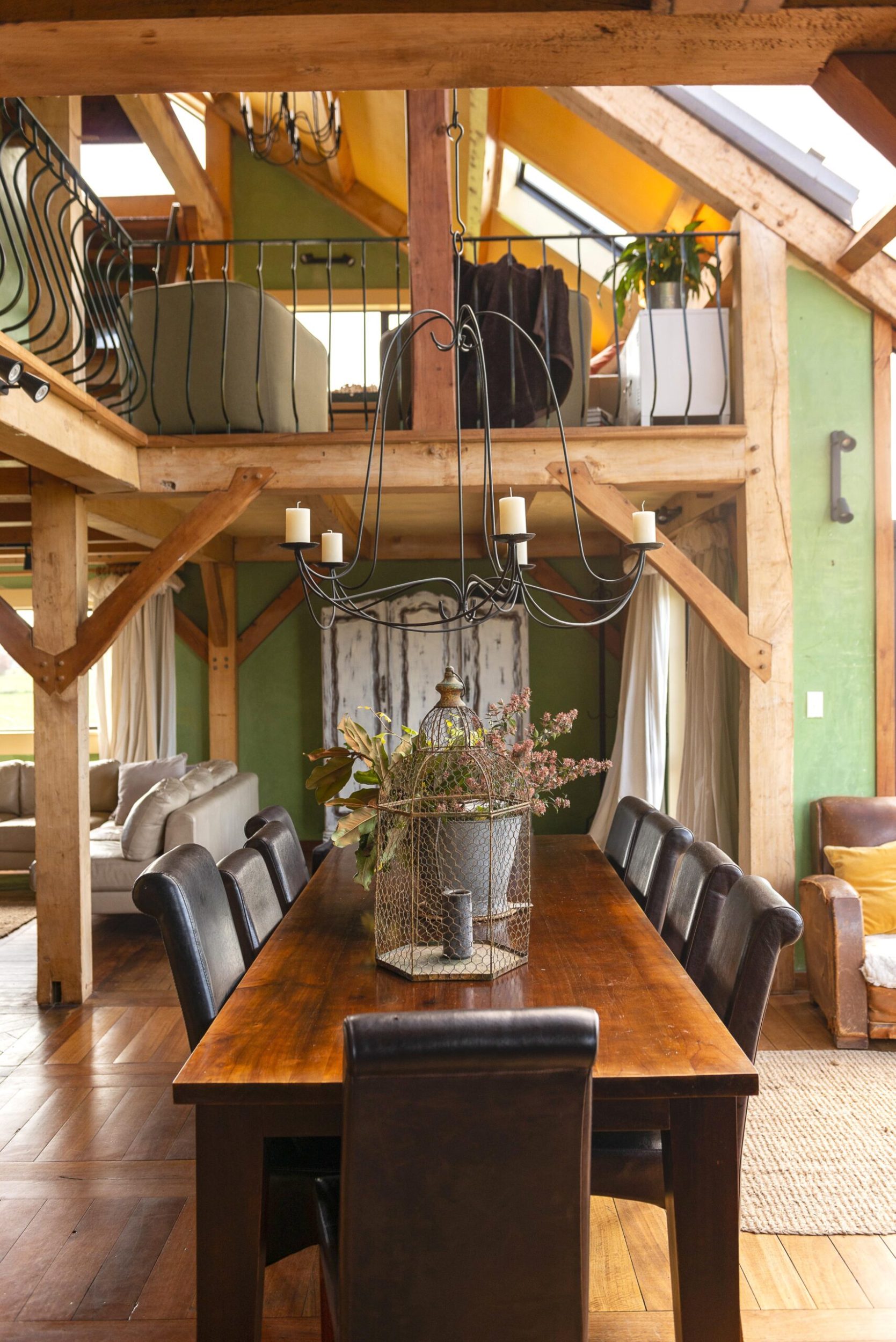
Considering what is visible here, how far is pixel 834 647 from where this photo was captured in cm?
414

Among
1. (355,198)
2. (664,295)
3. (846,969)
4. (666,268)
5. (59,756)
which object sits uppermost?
(355,198)

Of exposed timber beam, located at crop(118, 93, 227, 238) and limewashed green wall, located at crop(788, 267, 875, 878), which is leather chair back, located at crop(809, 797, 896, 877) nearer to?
limewashed green wall, located at crop(788, 267, 875, 878)

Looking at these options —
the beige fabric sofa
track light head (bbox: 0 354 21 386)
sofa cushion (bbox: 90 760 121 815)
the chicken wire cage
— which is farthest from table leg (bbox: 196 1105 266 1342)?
sofa cushion (bbox: 90 760 121 815)

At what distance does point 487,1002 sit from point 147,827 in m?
3.63

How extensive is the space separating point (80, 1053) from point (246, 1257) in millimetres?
2238

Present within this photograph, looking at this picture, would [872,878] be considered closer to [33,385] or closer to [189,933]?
[189,933]

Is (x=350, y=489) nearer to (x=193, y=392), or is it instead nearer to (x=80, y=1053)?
(x=193, y=392)

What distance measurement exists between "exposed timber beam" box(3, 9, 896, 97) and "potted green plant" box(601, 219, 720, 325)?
2.81 metres

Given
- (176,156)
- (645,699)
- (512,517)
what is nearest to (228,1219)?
(512,517)

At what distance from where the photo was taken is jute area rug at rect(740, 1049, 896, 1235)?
248 centimetres

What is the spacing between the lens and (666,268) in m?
4.35

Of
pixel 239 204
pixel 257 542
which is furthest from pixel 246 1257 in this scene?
pixel 239 204

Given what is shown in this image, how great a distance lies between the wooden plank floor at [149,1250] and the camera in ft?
6.89

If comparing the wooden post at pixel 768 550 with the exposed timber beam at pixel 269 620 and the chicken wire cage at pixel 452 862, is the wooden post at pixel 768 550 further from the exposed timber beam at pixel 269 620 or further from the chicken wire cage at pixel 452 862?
the exposed timber beam at pixel 269 620
